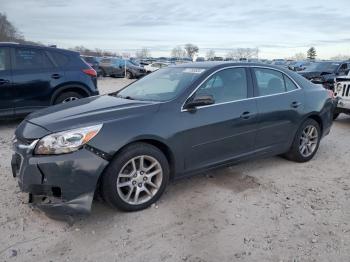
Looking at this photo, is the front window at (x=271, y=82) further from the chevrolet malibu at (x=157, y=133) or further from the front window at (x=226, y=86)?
the front window at (x=226, y=86)

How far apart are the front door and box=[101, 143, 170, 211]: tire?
0.39 metres

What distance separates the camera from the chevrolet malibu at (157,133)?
11.2 ft

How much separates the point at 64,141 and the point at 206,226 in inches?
62.4

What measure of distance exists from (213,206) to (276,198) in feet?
2.60

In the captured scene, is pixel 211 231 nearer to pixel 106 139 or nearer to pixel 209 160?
pixel 209 160

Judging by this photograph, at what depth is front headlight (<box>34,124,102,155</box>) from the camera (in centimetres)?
340

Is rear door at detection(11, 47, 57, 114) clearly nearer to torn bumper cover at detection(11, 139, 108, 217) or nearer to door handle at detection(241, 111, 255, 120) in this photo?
torn bumper cover at detection(11, 139, 108, 217)

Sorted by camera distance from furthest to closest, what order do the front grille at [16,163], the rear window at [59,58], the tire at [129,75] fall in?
the tire at [129,75] → the rear window at [59,58] → the front grille at [16,163]

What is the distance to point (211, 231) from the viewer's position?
351cm

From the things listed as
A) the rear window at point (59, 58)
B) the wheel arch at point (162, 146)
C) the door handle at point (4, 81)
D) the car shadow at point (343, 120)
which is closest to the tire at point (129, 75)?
the car shadow at point (343, 120)

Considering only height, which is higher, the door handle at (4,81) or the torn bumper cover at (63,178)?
the door handle at (4,81)

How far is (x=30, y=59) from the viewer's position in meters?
7.49

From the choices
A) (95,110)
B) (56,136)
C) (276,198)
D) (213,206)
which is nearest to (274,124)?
(276,198)

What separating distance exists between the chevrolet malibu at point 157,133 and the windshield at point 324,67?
11.5 m
